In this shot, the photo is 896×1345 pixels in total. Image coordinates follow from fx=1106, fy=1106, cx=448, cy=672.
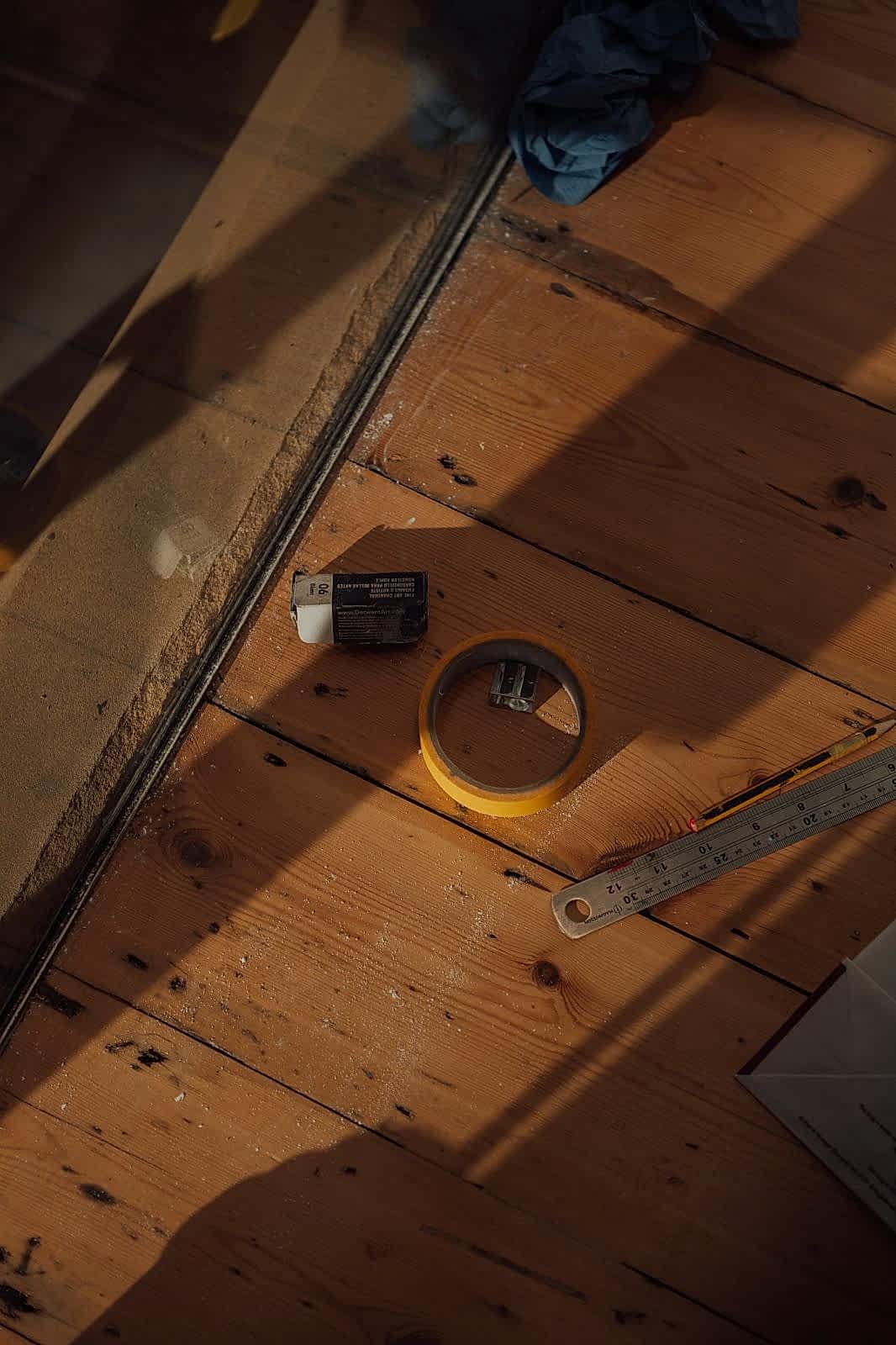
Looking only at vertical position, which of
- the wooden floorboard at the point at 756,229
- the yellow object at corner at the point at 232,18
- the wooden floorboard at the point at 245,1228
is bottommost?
the wooden floorboard at the point at 245,1228

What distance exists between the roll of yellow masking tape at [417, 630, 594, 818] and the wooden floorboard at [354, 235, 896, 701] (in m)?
0.11

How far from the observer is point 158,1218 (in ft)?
3.02

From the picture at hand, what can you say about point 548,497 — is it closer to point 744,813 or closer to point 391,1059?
point 744,813

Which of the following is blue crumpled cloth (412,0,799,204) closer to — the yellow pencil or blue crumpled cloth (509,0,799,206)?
blue crumpled cloth (509,0,799,206)

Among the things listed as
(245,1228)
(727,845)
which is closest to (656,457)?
(727,845)

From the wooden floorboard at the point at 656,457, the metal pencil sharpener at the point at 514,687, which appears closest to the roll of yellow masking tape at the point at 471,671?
the metal pencil sharpener at the point at 514,687

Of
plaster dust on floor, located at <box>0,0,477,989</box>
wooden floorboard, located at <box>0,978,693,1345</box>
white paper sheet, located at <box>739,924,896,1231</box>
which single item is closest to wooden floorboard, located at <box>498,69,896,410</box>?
plaster dust on floor, located at <box>0,0,477,989</box>

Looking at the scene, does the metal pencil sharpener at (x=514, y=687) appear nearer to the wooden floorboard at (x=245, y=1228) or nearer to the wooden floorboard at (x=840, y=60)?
the wooden floorboard at (x=245, y=1228)

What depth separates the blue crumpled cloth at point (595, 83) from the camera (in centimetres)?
109

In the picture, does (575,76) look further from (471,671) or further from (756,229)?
(471,671)

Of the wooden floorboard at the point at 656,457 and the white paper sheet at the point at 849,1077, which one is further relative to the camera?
the wooden floorboard at the point at 656,457

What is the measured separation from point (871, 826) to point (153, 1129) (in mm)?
669

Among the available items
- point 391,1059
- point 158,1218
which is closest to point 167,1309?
point 158,1218

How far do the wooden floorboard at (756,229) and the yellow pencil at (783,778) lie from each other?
333 mm
